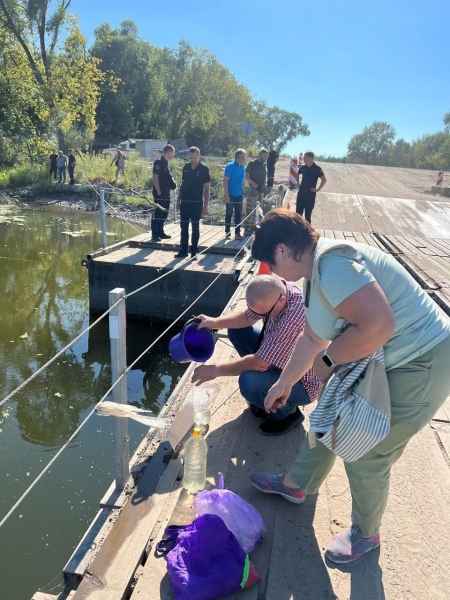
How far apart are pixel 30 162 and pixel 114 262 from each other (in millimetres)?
19132

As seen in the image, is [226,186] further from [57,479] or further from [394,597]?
[394,597]

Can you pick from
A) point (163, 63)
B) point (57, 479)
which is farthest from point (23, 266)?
point (163, 63)

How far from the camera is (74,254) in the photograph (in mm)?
11461

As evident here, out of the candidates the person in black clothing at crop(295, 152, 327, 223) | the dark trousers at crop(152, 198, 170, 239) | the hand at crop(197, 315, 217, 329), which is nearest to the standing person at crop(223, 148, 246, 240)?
the dark trousers at crop(152, 198, 170, 239)

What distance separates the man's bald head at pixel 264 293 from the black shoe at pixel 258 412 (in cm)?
75

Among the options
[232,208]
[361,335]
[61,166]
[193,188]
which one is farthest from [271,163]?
[361,335]

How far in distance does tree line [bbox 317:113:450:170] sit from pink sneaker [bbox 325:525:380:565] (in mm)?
52397

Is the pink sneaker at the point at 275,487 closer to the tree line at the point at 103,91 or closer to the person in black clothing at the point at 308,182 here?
the person in black clothing at the point at 308,182

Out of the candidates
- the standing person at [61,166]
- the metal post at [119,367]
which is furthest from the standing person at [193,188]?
the standing person at [61,166]

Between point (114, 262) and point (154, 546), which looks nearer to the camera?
point (154, 546)

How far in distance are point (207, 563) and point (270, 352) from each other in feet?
4.03

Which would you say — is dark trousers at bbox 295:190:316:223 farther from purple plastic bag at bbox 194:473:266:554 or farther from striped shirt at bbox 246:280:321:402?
purple plastic bag at bbox 194:473:266:554

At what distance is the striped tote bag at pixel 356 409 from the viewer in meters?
1.70

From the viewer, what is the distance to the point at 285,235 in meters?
1.74
